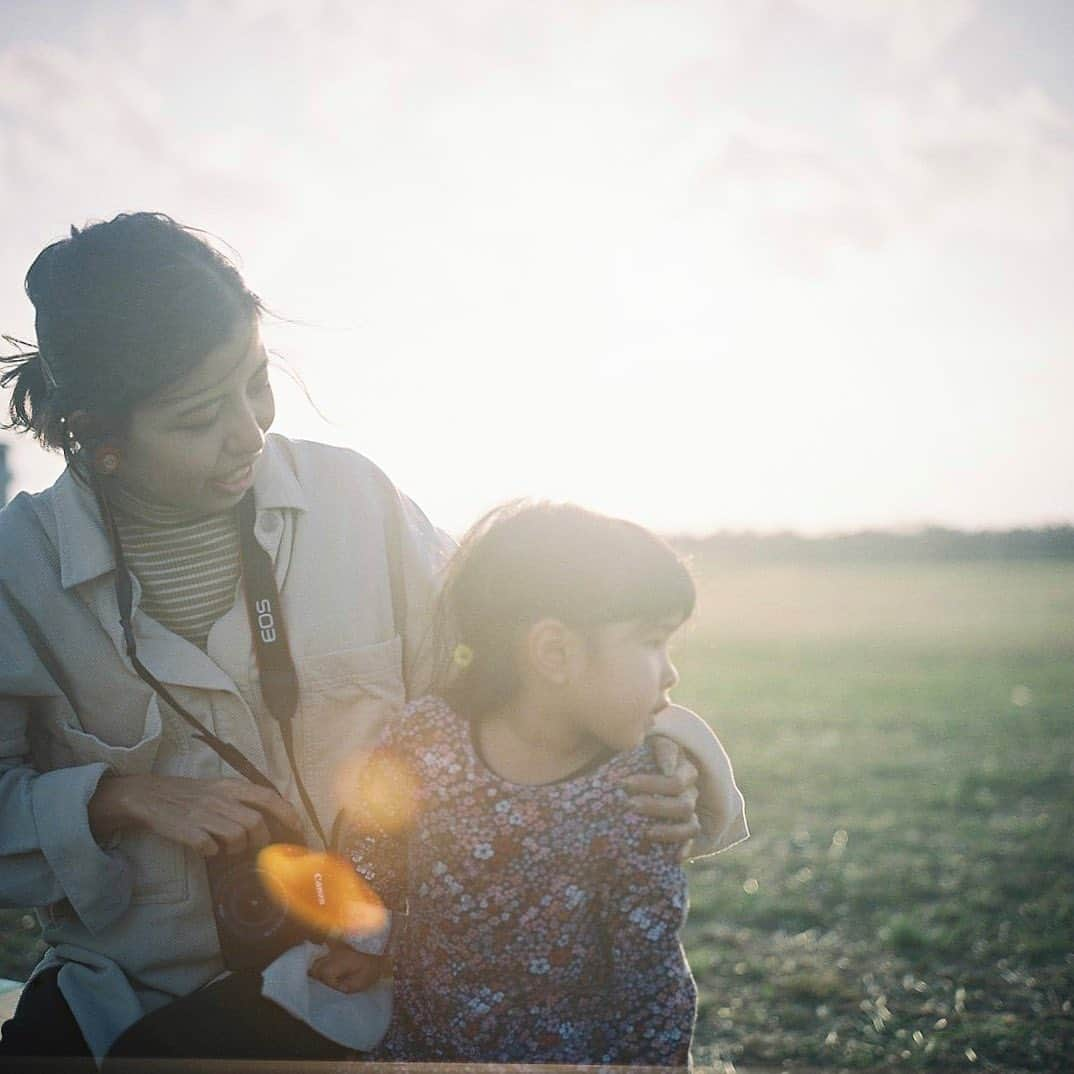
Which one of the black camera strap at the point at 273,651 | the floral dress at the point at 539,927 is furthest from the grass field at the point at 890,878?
the black camera strap at the point at 273,651

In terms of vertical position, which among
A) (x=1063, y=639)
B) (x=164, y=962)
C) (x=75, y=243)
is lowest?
(x=1063, y=639)

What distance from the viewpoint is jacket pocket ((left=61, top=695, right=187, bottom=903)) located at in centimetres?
219

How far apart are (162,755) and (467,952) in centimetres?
80

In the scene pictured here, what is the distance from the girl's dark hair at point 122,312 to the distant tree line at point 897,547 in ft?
131

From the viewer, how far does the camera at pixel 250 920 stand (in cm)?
200

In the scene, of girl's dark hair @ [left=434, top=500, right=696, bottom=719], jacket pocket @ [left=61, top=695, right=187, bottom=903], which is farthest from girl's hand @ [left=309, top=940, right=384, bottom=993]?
girl's dark hair @ [left=434, top=500, right=696, bottom=719]

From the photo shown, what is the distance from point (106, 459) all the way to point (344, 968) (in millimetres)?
1144

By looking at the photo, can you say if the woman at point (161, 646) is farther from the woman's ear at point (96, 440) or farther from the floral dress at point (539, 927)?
the floral dress at point (539, 927)

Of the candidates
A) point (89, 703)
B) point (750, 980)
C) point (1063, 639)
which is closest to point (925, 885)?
point (750, 980)

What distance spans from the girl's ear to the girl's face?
0.02m

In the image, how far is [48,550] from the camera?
2260mm

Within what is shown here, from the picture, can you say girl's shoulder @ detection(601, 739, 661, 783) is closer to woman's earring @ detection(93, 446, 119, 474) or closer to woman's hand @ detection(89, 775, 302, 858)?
woman's hand @ detection(89, 775, 302, 858)

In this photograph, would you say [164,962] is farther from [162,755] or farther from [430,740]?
[430,740]

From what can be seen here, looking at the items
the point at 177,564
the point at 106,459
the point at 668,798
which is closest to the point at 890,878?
the point at 668,798
